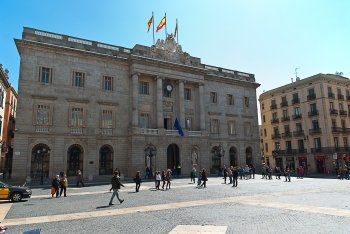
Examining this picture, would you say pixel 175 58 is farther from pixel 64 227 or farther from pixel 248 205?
pixel 64 227

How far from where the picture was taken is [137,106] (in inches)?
1414

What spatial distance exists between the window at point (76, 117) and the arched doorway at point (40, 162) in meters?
4.01

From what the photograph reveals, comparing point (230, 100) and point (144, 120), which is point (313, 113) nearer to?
point (230, 100)

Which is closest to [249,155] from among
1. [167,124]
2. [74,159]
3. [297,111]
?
[297,111]

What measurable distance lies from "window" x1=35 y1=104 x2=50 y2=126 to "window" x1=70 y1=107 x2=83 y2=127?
8.53ft

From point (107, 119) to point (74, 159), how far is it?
6149 millimetres

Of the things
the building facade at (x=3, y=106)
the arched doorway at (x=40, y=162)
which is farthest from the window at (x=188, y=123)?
the building facade at (x=3, y=106)

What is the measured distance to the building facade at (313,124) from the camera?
4847 centimetres

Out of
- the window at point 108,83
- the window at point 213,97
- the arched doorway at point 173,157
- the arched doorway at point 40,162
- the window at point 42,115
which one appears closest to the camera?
the arched doorway at point 40,162

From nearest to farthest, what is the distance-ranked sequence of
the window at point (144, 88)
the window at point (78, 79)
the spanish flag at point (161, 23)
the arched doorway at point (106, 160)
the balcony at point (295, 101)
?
the window at point (78, 79) < the arched doorway at point (106, 160) < the window at point (144, 88) < the spanish flag at point (161, 23) < the balcony at point (295, 101)

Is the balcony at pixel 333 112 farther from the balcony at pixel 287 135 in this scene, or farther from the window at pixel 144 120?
the window at pixel 144 120

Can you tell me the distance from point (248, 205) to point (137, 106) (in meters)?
24.5

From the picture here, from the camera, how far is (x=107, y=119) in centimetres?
3459

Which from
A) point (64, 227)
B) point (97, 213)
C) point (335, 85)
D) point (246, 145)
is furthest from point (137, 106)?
point (335, 85)
